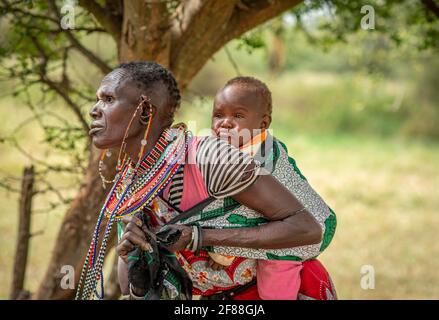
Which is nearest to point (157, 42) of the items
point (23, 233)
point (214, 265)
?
point (214, 265)

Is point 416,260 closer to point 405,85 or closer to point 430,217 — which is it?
point 430,217

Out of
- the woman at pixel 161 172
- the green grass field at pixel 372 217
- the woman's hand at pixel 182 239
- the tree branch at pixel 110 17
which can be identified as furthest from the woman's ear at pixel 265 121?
the green grass field at pixel 372 217

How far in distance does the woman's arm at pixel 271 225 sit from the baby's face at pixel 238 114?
758mm

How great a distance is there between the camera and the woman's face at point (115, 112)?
7.59 ft

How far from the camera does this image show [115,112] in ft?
7.59

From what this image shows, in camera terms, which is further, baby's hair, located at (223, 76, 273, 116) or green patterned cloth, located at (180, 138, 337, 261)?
baby's hair, located at (223, 76, 273, 116)

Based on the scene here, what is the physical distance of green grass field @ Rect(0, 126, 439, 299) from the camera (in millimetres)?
7695

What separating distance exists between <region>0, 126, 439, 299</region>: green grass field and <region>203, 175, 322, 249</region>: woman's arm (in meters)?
2.27

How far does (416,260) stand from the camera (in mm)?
8656

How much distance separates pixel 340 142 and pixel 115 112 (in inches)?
659

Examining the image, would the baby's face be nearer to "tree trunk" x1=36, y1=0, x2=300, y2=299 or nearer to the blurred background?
"tree trunk" x1=36, y1=0, x2=300, y2=299

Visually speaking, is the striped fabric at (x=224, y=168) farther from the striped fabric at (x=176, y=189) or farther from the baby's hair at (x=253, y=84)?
the baby's hair at (x=253, y=84)

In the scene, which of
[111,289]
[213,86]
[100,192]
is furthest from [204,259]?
[213,86]

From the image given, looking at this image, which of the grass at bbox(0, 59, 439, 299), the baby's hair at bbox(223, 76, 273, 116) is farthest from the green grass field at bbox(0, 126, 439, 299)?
the baby's hair at bbox(223, 76, 273, 116)
